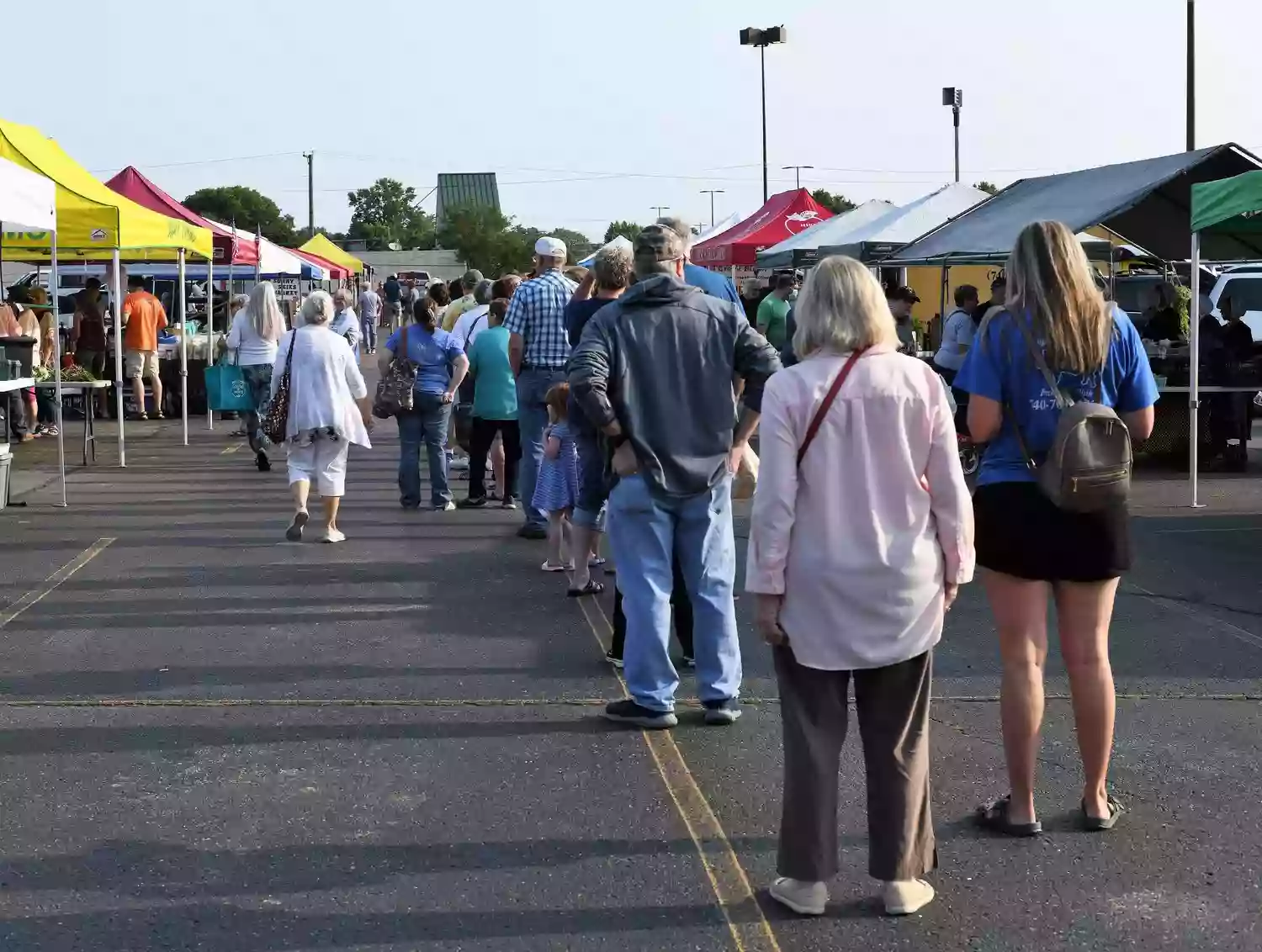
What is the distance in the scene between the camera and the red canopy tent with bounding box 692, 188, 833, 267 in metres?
30.3

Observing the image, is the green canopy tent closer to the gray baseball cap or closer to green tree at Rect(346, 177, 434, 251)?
the gray baseball cap

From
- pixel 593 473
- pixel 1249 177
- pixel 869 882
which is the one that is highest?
pixel 1249 177

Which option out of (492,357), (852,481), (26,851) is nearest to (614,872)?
(852,481)

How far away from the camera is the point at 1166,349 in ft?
51.5

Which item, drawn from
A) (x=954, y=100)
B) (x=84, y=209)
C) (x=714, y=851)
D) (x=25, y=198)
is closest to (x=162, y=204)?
(x=84, y=209)

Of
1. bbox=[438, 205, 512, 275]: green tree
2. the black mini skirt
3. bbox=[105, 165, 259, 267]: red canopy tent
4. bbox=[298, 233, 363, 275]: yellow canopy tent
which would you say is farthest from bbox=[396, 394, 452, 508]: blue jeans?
bbox=[438, 205, 512, 275]: green tree

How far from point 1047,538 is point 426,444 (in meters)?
8.37

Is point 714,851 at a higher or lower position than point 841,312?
lower

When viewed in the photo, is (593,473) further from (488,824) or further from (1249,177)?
(1249,177)

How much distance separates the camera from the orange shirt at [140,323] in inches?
829

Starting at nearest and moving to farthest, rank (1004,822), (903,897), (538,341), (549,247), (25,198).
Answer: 1. (903,897)
2. (1004,822)
3. (538,341)
4. (549,247)
5. (25,198)

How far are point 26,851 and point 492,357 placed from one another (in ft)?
25.2

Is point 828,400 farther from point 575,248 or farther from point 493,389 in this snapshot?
point 575,248

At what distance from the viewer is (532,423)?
1078 centimetres
